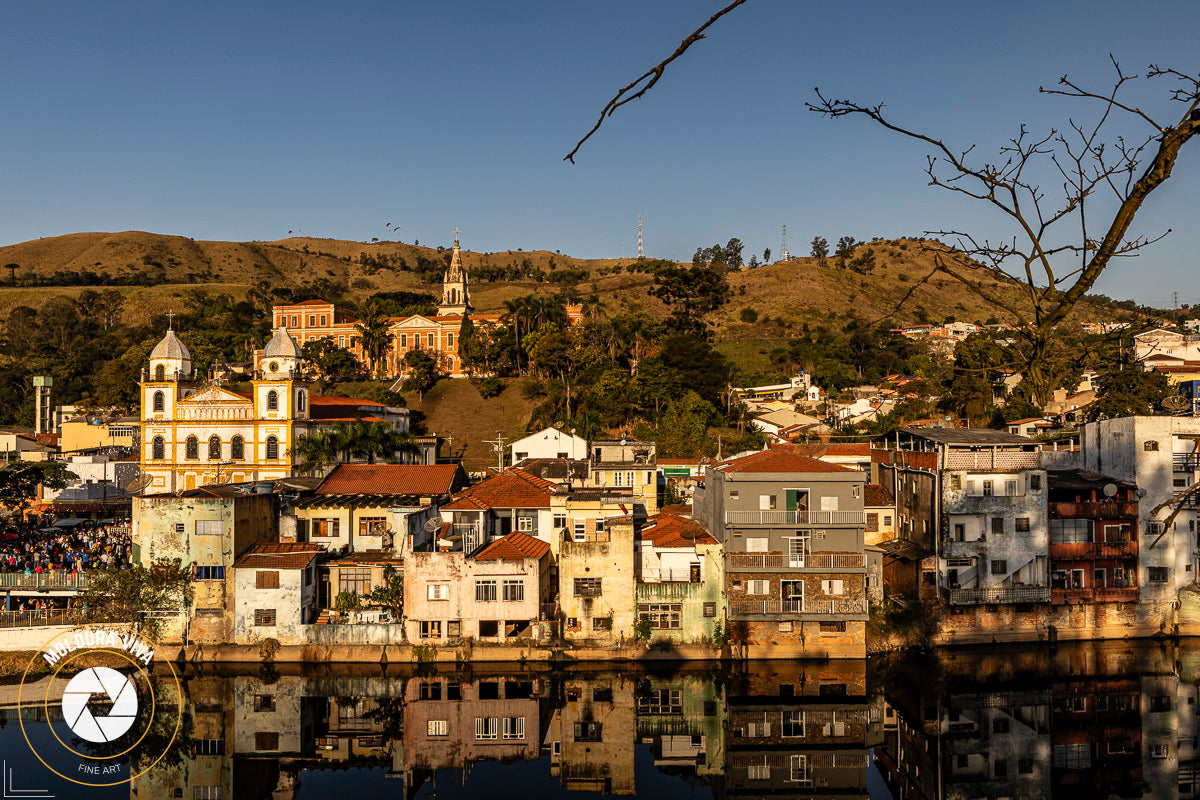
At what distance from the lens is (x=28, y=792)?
2509 centimetres

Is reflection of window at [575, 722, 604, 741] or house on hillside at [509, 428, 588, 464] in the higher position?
house on hillside at [509, 428, 588, 464]

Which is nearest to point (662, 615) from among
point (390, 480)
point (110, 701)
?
point (390, 480)

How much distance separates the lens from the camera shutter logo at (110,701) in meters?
30.9

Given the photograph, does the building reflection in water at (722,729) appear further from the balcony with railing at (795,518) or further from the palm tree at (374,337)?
the palm tree at (374,337)

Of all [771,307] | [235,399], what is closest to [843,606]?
[235,399]

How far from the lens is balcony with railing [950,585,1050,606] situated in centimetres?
3759

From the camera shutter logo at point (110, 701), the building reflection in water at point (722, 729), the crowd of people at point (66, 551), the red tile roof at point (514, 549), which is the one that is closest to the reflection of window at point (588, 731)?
the building reflection in water at point (722, 729)

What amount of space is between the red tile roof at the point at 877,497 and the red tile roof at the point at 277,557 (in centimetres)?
2341

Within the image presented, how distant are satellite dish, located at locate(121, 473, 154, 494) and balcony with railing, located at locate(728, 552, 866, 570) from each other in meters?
42.0

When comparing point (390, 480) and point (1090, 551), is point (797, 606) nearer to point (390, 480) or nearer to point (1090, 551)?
point (1090, 551)

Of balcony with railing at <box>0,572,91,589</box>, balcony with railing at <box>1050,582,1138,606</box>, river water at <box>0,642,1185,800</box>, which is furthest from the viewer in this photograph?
balcony with railing at <box>1050,582,1138,606</box>

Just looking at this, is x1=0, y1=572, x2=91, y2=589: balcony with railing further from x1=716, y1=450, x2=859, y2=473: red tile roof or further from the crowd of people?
x1=716, y1=450, x2=859, y2=473: red tile roof

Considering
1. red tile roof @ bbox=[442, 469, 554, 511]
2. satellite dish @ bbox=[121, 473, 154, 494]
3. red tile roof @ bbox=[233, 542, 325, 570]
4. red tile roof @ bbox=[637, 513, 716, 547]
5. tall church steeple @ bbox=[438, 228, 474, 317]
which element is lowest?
red tile roof @ bbox=[233, 542, 325, 570]

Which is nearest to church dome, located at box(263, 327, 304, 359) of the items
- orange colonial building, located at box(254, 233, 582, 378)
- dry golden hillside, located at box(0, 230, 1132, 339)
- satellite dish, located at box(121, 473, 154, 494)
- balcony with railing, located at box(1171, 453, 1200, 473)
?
satellite dish, located at box(121, 473, 154, 494)
